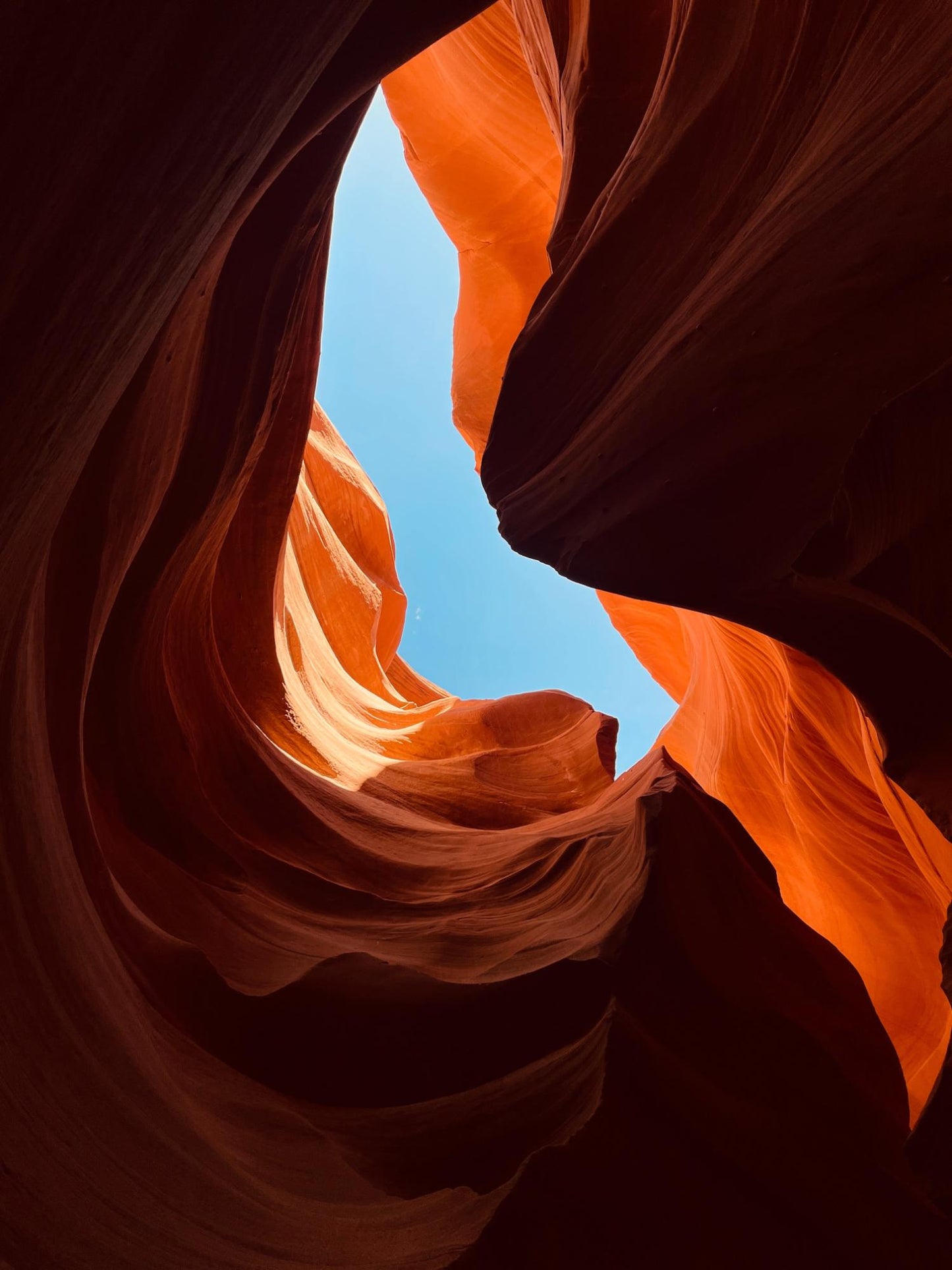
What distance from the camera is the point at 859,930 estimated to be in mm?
6230

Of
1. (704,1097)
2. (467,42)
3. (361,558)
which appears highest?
(467,42)

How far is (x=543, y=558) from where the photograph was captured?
3.62 m

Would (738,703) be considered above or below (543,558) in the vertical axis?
below

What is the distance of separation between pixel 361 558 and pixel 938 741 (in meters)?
7.93

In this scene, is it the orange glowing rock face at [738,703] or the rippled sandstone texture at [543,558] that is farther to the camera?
the orange glowing rock face at [738,703]

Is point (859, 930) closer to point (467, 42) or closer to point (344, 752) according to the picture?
point (344, 752)

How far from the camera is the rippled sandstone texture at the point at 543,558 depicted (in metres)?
1.89

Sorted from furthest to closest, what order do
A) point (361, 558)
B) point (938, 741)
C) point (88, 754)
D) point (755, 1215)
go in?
point (361, 558) → point (88, 754) → point (938, 741) → point (755, 1215)

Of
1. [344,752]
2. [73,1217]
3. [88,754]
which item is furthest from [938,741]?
[344,752]

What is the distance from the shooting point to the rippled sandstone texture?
6.20 ft

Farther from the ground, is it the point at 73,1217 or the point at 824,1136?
the point at 73,1217

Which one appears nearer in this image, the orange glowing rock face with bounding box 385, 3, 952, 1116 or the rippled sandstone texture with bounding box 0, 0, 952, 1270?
the rippled sandstone texture with bounding box 0, 0, 952, 1270

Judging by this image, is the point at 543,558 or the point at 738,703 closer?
the point at 543,558

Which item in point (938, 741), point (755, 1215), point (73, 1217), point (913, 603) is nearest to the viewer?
point (73, 1217)
